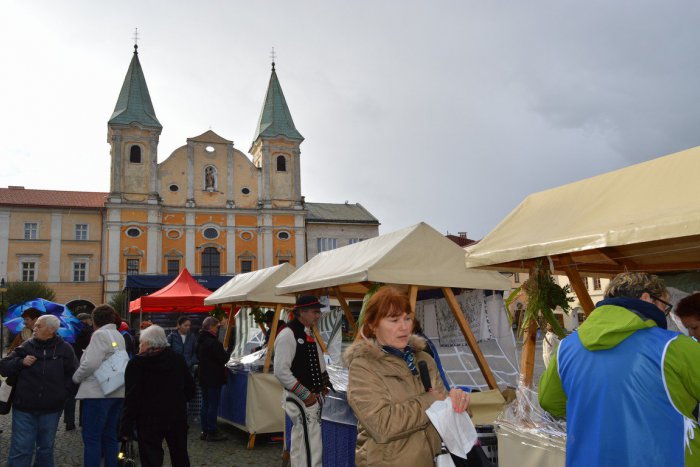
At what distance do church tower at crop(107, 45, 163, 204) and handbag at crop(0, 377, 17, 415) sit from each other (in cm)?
3613

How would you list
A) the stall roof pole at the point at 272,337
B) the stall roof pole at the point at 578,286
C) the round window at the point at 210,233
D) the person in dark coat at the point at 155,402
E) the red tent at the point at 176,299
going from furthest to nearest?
the round window at the point at 210,233 → the red tent at the point at 176,299 → the stall roof pole at the point at 272,337 → the person in dark coat at the point at 155,402 → the stall roof pole at the point at 578,286

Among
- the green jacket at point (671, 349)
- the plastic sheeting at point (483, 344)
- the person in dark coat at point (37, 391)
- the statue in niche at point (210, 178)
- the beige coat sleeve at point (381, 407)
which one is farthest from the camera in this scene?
the statue in niche at point (210, 178)

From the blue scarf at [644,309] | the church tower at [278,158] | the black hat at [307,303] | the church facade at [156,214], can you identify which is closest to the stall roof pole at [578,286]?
the blue scarf at [644,309]

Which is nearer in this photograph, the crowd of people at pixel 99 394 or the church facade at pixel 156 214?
the crowd of people at pixel 99 394

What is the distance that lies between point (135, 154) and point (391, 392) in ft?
137

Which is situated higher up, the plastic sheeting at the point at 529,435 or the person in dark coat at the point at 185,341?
the person in dark coat at the point at 185,341

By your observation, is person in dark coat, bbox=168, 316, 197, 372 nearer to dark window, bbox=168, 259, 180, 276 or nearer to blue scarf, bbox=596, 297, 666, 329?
blue scarf, bbox=596, 297, 666, 329

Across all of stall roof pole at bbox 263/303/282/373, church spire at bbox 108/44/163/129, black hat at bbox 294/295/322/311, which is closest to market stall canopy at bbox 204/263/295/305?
stall roof pole at bbox 263/303/282/373

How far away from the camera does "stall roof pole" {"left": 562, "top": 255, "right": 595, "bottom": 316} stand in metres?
4.21

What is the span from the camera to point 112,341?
5.79m

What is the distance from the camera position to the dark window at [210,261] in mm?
41562

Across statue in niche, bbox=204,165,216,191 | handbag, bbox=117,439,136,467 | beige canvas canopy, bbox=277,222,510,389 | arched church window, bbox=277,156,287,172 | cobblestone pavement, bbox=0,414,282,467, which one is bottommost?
cobblestone pavement, bbox=0,414,282,467

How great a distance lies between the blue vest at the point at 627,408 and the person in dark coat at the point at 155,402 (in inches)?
146

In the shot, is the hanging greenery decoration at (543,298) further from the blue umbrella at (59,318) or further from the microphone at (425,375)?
the blue umbrella at (59,318)
